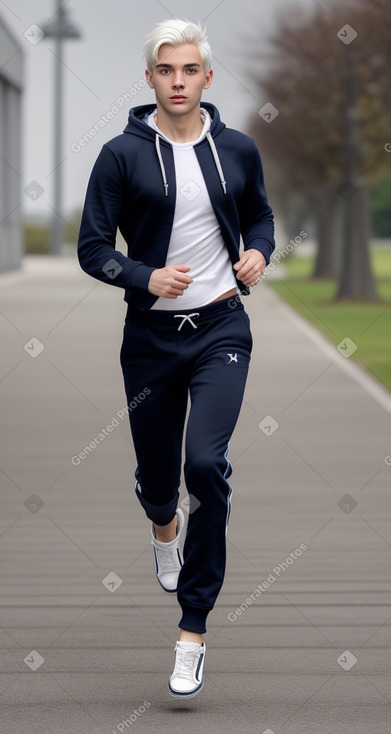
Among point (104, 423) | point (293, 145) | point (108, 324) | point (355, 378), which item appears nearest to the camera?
point (104, 423)

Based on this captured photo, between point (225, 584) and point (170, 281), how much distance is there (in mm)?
1838

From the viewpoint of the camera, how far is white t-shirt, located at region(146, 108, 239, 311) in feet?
15.6

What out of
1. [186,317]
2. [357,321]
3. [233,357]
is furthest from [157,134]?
[357,321]

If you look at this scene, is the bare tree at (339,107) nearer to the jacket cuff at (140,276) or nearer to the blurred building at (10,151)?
the blurred building at (10,151)

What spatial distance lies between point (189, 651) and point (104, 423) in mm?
6567

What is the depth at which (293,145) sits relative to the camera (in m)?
41.4

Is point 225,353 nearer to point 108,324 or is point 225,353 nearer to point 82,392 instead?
point 82,392

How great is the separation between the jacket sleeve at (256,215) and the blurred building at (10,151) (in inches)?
1473

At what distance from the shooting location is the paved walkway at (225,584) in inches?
176

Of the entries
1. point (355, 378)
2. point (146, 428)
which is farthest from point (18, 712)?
point (355, 378)

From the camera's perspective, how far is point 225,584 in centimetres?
601

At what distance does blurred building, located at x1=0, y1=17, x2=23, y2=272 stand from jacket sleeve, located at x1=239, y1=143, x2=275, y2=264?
3742 cm

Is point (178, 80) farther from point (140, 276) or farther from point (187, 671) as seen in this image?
point (187, 671)

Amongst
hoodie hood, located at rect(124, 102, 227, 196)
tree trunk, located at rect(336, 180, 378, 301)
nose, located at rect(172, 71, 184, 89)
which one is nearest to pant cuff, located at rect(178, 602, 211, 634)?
hoodie hood, located at rect(124, 102, 227, 196)
